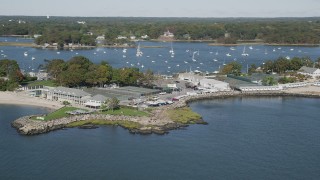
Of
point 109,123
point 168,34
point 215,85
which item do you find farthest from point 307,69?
point 168,34

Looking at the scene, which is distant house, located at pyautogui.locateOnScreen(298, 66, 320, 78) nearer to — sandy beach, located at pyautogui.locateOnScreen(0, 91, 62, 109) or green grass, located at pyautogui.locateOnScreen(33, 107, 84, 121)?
sandy beach, located at pyautogui.locateOnScreen(0, 91, 62, 109)

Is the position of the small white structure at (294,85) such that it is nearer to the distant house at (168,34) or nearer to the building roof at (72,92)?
the building roof at (72,92)

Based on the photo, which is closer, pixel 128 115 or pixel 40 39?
pixel 128 115

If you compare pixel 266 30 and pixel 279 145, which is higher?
pixel 266 30

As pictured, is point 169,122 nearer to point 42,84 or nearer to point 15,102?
point 15,102

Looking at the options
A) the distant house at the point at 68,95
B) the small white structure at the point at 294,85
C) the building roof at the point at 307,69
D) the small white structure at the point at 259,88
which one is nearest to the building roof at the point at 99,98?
the distant house at the point at 68,95

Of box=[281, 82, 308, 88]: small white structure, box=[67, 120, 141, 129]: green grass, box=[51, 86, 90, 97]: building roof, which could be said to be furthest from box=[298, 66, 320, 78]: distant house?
box=[67, 120, 141, 129]: green grass

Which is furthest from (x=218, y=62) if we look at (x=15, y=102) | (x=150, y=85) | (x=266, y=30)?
(x=266, y=30)
